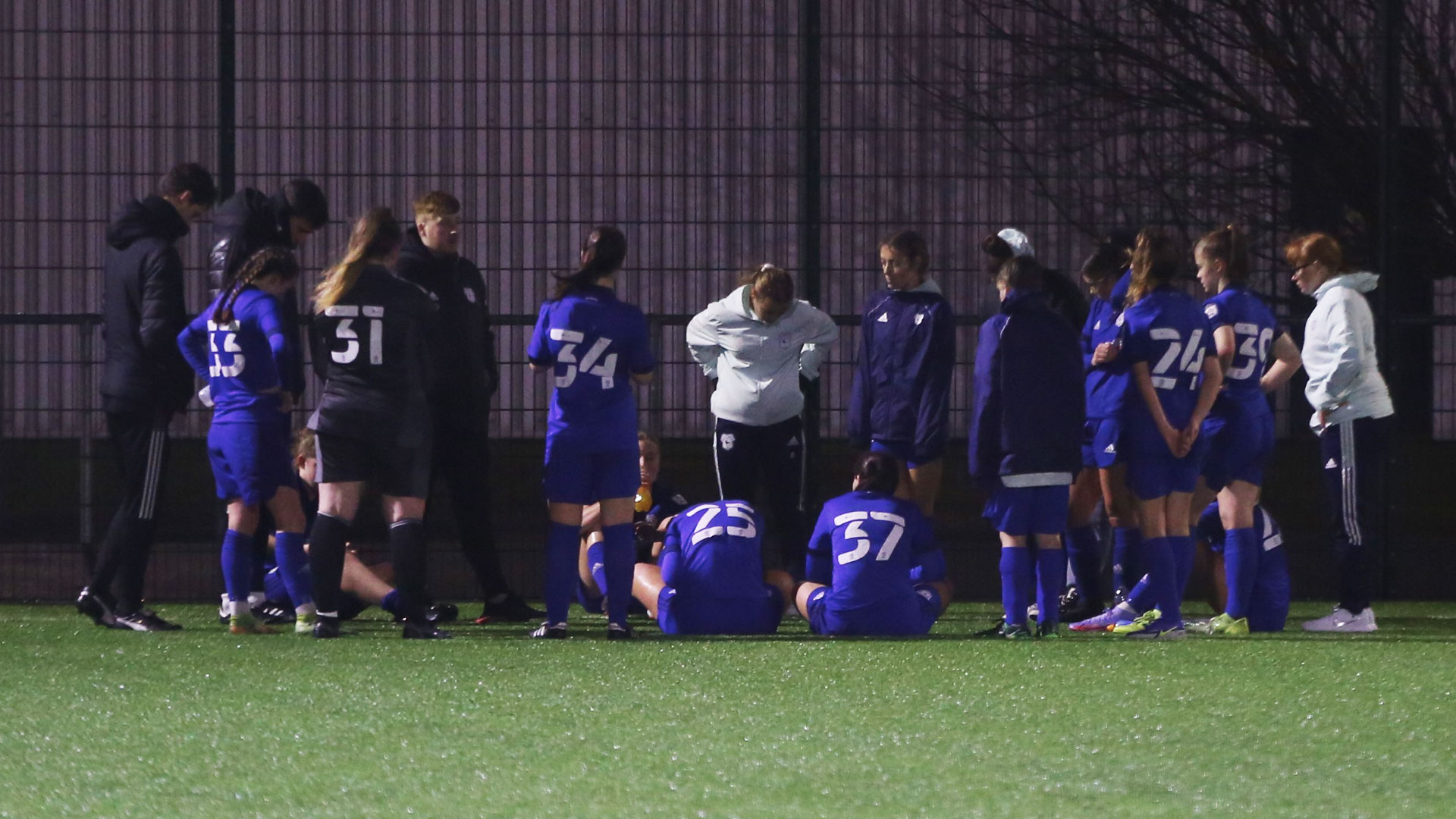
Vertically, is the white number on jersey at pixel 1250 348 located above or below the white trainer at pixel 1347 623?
above

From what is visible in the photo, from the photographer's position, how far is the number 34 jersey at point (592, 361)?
261 inches

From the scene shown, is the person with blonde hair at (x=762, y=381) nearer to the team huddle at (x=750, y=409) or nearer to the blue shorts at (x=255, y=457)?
the team huddle at (x=750, y=409)

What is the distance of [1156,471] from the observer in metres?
6.94

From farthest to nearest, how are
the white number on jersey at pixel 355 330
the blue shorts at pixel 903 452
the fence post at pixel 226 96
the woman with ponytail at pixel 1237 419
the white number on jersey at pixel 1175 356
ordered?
the fence post at pixel 226 96, the blue shorts at pixel 903 452, the woman with ponytail at pixel 1237 419, the white number on jersey at pixel 1175 356, the white number on jersey at pixel 355 330

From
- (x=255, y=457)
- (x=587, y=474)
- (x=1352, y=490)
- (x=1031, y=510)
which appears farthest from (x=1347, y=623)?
(x=255, y=457)

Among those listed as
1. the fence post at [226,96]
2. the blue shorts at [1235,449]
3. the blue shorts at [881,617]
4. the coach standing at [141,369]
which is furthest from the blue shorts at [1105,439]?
the fence post at [226,96]

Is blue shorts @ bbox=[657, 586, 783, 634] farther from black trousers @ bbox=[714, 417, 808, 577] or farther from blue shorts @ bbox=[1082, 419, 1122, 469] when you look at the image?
blue shorts @ bbox=[1082, 419, 1122, 469]

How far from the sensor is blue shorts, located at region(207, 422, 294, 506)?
266 inches

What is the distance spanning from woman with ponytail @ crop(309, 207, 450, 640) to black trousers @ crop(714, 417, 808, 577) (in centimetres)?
165

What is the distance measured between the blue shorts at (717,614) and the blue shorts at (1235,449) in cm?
180

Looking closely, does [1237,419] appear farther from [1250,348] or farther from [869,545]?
[869,545]

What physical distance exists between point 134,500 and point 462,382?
1.37m

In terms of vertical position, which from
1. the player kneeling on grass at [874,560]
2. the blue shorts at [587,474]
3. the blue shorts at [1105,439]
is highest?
the blue shorts at [1105,439]

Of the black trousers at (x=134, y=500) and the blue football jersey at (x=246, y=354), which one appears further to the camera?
the black trousers at (x=134, y=500)
